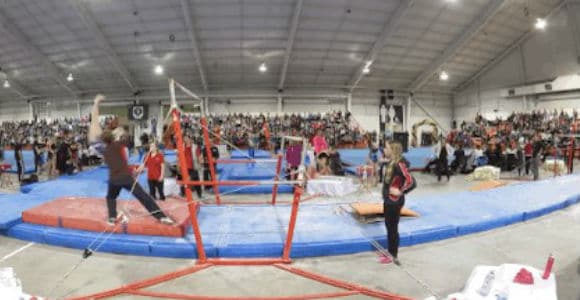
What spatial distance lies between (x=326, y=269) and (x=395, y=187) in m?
1.37

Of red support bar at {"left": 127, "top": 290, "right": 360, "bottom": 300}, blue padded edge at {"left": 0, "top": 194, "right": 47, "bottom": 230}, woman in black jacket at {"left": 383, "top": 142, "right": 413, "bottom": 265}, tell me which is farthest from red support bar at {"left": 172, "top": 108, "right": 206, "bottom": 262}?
blue padded edge at {"left": 0, "top": 194, "right": 47, "bottom": 230}

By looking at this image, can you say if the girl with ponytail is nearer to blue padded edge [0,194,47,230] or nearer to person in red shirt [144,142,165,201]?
person in red shirt [144,142,165,201]

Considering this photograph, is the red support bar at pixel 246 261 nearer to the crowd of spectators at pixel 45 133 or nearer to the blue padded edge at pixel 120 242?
the blue padded edge at pixel 120 242

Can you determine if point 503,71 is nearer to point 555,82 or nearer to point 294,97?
point 555,82

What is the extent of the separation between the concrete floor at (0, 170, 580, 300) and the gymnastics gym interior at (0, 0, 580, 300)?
3cm

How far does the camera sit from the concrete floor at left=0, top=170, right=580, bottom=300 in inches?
149

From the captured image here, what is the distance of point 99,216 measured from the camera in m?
5.32

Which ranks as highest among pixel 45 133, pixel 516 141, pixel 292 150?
pixel 45 133

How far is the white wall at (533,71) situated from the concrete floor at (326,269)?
794 inches

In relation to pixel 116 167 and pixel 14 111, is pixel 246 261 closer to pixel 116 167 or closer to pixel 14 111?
pixel 116 167

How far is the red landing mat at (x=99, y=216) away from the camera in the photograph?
4977 millimetres

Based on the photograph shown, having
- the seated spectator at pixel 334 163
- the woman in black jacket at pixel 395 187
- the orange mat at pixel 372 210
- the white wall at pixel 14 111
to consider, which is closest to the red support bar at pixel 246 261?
the woman in black jacket at pixel 395 187

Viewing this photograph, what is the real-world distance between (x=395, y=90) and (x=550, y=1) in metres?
10.1

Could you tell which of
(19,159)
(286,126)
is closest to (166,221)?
(19,159)
